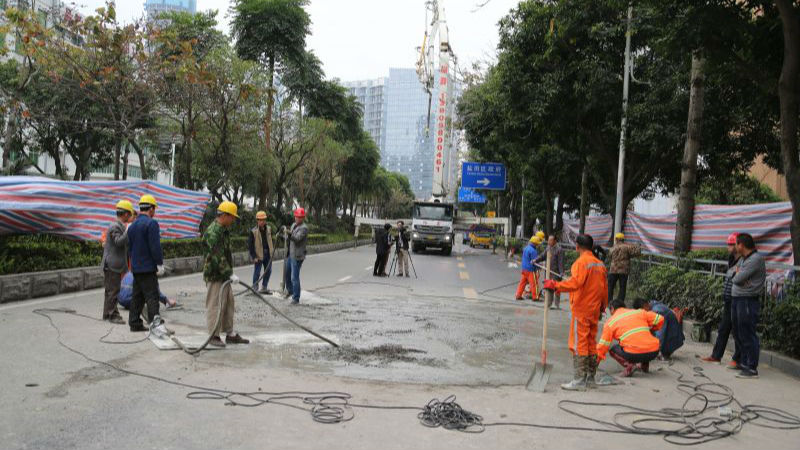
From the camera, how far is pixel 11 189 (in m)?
11.7

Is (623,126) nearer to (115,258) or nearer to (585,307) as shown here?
(585,307)

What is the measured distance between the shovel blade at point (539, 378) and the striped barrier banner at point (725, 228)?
7.35 meters

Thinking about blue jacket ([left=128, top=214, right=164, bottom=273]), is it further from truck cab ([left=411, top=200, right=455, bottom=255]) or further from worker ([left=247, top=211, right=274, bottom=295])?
truck cab ([left=411, top=200, right=455, bottom=255])

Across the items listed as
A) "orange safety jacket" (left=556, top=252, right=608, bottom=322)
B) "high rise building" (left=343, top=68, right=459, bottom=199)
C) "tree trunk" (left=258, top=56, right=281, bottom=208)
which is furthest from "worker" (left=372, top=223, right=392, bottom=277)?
"high rise building" (left=343, top=68, right=459, bottom=199)

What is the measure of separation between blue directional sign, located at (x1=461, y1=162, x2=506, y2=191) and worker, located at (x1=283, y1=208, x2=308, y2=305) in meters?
26.8

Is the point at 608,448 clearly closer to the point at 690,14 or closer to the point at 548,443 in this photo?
the point at 548,443

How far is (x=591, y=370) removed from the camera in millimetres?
6711

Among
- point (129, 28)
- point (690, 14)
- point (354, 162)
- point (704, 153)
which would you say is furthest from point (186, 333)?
point (354, 162)

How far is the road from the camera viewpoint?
15.3ft

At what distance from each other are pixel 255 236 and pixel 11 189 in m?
4.54

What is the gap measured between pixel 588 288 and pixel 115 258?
6.42 meters

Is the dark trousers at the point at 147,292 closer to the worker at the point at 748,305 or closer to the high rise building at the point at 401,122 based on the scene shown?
the worker at the point at 748,305

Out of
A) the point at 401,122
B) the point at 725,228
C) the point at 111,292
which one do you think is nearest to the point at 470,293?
the point at 725,228

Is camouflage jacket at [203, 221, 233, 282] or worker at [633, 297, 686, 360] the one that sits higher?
camouflage jacket at [203, 221, 233, 282]
